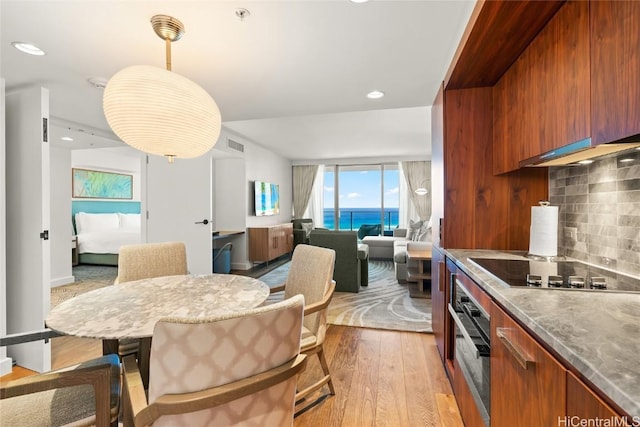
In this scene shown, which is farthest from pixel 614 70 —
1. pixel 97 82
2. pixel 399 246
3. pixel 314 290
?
pixel 399 246

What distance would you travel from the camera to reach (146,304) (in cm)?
134

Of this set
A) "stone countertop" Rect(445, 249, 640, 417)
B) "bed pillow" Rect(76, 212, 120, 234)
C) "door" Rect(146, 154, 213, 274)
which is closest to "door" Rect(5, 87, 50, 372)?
"door" Rect(146, 154, 213, 274)

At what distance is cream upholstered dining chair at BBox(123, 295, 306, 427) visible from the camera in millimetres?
688

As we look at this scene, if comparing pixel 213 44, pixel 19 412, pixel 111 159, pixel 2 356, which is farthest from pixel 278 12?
pixel 111 159

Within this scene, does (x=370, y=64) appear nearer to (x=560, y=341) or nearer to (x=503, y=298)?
(x=503, y=298)

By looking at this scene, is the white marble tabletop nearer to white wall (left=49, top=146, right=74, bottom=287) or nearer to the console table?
the console table

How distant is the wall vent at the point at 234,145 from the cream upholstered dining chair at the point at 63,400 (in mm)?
4160

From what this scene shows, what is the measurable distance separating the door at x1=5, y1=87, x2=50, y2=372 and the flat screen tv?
3.58 meters

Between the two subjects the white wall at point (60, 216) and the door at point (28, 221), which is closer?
the door at point (28, 221)

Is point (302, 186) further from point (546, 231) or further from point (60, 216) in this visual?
point (546, 231)

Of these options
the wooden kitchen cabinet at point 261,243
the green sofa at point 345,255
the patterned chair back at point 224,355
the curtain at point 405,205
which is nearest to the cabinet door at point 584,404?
the patterned chair back at point 224,355

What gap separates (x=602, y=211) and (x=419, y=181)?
6245mm

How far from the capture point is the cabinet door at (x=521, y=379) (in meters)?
0.67

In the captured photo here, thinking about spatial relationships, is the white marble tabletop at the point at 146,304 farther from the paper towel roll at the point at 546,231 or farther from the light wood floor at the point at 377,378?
the paper towel roll at the point at 546,231
